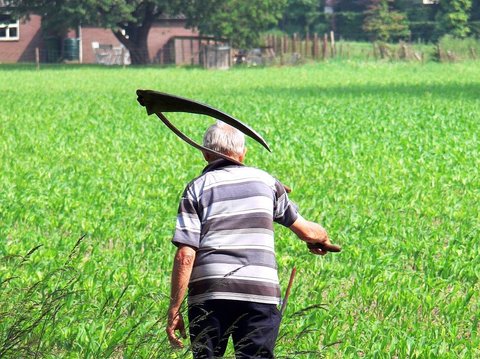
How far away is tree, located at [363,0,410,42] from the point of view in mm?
86938

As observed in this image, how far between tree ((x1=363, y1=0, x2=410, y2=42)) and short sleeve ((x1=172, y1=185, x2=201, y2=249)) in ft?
272

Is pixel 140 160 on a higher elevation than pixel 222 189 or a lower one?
lower

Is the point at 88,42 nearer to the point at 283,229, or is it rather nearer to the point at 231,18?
the point at 231,18

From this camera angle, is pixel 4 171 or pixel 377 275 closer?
pixel 377 275

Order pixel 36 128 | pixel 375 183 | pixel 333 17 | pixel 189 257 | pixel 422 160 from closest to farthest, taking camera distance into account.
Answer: pixel 189 257 < pixel 375 183 < pixel 422 160 < pixel 36 128 < pixel 333 17

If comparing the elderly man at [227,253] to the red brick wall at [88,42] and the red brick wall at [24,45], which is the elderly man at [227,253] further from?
the red brick wall at [24,45]

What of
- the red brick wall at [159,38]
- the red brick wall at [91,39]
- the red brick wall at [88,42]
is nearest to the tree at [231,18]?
the red brick wall at [88,42]

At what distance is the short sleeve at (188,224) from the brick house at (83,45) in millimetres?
74195

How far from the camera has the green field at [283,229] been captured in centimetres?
668

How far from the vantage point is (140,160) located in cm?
1756

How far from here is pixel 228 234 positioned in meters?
4.51

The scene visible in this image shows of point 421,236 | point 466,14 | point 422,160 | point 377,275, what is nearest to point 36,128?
point 422,160

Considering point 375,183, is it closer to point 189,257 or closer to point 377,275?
point 377,275

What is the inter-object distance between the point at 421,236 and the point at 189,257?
6605 millimetres
